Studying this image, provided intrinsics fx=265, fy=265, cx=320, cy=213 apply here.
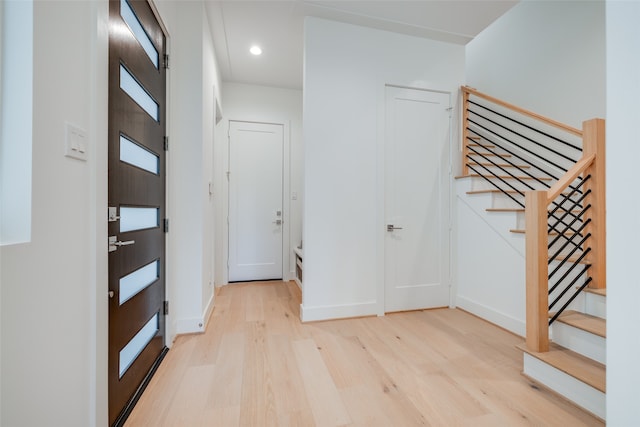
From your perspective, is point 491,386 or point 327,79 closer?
point 491,386

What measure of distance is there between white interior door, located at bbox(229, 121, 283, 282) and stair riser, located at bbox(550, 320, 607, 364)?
310cm

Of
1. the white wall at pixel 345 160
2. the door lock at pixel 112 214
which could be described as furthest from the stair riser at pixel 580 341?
the door lock at pixel 112 214

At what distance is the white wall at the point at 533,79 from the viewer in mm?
2477

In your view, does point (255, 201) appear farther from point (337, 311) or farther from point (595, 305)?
point (595, 305)

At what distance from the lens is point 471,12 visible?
2.51m

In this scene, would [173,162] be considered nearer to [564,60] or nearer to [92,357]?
[92,357]

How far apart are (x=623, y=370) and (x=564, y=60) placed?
3.32 metres

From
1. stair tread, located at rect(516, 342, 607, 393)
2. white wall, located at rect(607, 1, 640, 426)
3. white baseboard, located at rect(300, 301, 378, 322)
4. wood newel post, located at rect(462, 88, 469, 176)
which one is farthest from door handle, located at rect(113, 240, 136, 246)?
wood newel post, located at rect(462, 88, 469, 176)

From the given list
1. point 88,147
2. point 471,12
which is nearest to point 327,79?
point 471,12

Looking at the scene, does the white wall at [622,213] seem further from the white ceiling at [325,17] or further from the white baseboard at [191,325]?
the white baseboard at [191,325]

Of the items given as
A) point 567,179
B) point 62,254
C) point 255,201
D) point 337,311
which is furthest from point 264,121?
point 567,179

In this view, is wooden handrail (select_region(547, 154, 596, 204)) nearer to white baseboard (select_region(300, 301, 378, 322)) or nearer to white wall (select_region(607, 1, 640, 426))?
white wall (select_region(607, 1, 640, 426))

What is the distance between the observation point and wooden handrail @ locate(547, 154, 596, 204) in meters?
1.69

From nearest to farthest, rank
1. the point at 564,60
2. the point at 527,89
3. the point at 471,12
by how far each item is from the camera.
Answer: the point at 471,12, the point at 564,60, the point at 527,89
